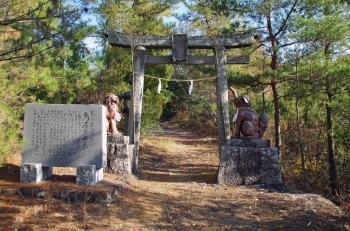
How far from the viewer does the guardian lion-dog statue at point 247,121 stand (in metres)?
7.45

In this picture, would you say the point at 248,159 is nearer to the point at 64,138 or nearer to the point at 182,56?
the point at 182,56

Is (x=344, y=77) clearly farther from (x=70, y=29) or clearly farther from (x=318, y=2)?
(x=70, y=29)

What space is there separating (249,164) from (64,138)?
12.1 feet

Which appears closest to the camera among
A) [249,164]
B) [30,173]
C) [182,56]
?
[30,173]

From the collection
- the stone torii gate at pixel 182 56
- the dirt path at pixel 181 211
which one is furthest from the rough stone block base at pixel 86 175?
the stone torii gate at pixel 182 56

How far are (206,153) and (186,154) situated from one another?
886 mm

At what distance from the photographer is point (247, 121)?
294 inches

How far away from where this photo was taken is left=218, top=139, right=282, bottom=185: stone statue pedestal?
7.16 m

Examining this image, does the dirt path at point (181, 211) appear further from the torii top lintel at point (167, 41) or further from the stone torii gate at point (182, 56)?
the torii top lintel at point (167, 41)

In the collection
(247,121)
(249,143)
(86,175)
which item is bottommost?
(86,175)

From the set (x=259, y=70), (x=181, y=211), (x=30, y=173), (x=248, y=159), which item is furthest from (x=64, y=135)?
(x=259, y=70)

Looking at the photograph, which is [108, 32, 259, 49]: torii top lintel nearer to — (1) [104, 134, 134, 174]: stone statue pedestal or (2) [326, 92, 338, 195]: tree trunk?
(1) [104, 134, 134, 174]: stone statue pedestal

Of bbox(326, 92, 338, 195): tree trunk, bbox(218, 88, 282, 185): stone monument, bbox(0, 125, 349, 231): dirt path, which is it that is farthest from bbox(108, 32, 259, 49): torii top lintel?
bbox(0, 125, 349, 231): dirt path

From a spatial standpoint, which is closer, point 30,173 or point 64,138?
point 30,173
